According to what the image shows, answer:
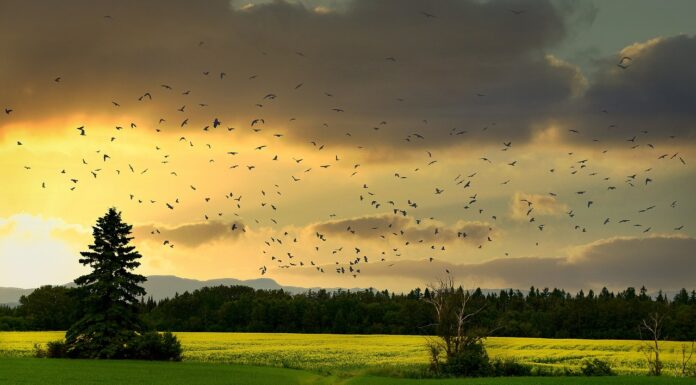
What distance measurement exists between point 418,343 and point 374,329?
4699 centimetres

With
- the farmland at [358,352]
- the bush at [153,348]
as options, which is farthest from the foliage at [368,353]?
the bush at [153,348]

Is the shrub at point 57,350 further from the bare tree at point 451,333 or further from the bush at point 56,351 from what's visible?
the bare tree at point 451,333

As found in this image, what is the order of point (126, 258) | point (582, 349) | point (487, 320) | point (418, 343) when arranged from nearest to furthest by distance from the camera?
point (126, 258) → point (582, 349) → point (418, 343) → point (487, 320)

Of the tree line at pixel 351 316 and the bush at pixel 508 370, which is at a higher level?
the tree line at pixel 351 316

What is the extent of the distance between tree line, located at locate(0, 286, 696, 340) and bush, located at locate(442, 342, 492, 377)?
7775 cm

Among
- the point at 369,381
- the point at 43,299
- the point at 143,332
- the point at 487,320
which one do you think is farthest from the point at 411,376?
the point at 43,299

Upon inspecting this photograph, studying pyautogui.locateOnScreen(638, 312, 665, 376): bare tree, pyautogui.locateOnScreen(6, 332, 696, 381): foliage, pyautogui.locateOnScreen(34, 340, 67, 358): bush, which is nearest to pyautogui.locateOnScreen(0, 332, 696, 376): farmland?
pyautogui.locateOnScreen(6, 332, 696, 381): foliage

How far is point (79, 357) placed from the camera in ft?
256

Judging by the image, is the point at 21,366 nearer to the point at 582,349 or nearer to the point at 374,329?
the point at 582,349

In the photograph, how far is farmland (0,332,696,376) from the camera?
262 feet

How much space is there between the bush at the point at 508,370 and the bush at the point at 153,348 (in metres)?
32.0

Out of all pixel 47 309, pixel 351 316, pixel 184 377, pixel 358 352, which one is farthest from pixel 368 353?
pixel 47 309

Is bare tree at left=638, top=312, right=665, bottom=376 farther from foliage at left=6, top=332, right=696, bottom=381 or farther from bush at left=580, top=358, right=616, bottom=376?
bush at left=580, top=358, right=616, bottom=376

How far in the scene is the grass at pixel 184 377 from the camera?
5681cm
